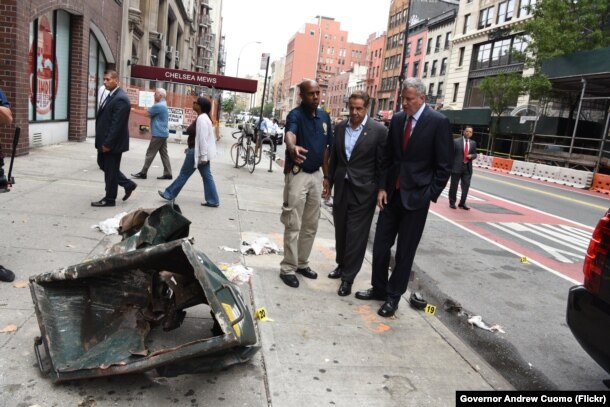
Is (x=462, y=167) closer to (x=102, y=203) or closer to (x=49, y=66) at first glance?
(x=102, y=203)

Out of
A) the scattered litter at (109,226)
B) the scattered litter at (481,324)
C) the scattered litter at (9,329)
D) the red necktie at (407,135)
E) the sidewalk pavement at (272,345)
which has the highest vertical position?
the red necktie at (407,135)

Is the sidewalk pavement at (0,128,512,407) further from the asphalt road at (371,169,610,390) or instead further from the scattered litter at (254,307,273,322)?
the asphalt road at (371,169,610,390)

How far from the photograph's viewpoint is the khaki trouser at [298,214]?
15.2 feet

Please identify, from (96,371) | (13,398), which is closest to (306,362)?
(96,371)

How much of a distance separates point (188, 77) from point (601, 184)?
19.0 meters

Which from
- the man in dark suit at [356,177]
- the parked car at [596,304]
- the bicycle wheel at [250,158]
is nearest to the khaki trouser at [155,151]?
the bicycle wheel at [250,158]

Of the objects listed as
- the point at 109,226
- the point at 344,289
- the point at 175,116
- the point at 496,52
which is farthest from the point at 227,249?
the point at 496,52

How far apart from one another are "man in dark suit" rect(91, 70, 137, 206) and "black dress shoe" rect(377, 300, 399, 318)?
4.64 m

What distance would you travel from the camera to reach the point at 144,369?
8.39ft

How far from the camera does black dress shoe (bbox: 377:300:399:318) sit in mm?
4230

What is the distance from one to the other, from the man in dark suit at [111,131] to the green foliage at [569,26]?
26.7 meters

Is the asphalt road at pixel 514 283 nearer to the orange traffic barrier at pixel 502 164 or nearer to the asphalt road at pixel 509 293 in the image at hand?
the asphalt road at pixel 509 293

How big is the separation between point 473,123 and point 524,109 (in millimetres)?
5690

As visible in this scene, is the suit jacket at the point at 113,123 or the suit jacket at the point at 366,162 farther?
A: the suit jacket at the point at 113,123
